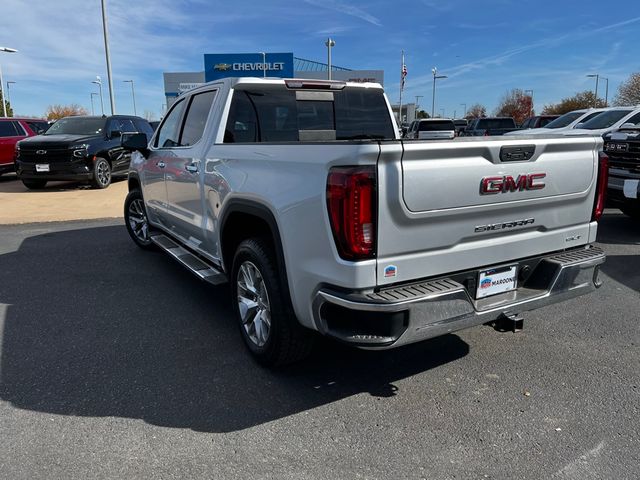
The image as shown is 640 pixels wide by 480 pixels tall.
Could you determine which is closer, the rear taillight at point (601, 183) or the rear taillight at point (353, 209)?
the rear taillight at point (353, 209)

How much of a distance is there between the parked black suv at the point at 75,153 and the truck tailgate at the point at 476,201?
38.4ft

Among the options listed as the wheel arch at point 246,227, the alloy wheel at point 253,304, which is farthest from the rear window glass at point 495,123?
the alloy wheel at point 253,304

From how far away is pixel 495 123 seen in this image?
2444cm

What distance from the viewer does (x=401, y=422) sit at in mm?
2867

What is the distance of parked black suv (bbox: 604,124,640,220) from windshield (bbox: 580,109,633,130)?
5.80m

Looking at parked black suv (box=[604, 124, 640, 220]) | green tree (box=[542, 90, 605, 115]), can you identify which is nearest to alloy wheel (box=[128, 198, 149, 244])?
parked black suv (box=[604, 124, 640, 220])

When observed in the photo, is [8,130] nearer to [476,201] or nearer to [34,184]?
[34,184]

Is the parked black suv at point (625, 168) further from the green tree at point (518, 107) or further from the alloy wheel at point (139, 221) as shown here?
the green tree at point (518, 107)

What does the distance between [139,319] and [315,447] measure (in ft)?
7.80

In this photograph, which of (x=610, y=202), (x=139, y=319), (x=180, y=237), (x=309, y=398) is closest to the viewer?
(x=309, y=398)

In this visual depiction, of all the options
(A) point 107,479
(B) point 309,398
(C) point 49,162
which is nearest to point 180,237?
(B) point 309,398

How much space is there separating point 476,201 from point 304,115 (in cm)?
229

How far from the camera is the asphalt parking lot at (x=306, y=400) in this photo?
253cm

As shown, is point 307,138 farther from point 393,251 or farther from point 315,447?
point 315,447
